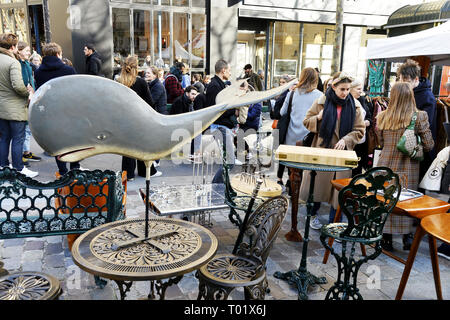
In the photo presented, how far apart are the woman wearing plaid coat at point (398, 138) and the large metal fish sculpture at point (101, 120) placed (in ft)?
9.68

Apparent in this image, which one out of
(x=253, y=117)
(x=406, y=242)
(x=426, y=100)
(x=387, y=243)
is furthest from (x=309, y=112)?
(x=253, y=117)

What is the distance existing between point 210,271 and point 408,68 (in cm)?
384

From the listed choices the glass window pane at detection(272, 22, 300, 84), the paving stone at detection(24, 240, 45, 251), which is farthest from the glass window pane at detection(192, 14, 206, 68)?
the paving stone at detection(24, 240, 45, 251)

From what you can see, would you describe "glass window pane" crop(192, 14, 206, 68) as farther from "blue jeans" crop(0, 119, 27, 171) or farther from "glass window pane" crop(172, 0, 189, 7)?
"blue jeans" crop(0, 119, 27, 171)

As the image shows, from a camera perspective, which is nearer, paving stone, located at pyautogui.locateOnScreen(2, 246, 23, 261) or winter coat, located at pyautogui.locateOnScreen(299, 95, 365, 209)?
paving stone, located at pyautogui.locateOnScreen(2, 246, 23, 261)

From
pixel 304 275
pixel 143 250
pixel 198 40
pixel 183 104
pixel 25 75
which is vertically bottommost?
pixel 304 275

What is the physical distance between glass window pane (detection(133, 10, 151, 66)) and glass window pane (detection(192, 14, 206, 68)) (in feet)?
5.91

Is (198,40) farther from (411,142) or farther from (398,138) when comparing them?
(411,142)

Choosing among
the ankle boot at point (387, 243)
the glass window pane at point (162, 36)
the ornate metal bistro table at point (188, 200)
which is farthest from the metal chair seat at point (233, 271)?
the glass window pane at point (162, 36)

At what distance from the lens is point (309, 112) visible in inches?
176

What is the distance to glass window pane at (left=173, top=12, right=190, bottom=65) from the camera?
46.3 feet

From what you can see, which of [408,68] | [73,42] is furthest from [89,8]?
[408,68]

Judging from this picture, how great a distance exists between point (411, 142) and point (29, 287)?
384cm

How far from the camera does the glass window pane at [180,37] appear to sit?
14.1 metres
